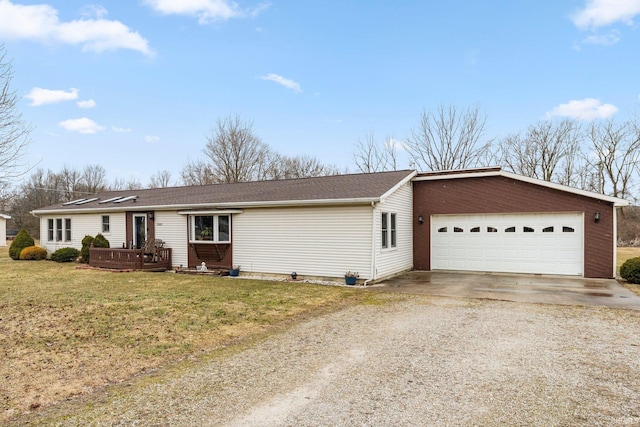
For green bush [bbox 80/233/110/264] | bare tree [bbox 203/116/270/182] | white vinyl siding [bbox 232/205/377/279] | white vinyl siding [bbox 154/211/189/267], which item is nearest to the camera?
white vinyl siding [bbox 232/205/377/279]

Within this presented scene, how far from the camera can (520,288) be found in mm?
10352

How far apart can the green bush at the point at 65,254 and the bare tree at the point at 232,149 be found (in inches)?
A: 623

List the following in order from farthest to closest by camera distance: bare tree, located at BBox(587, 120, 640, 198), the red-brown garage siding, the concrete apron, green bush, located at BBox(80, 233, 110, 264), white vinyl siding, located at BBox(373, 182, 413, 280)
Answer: bare tree, located at BBox(587, 120, 640, 198), green bush, located at BBox(80, 233, 110, 264), the red-brown garage siding, white vinyl siding, located at BBox(373, 182, 413, 280), the concrete apron

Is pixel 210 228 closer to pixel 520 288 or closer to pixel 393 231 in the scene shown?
pixel 393 231

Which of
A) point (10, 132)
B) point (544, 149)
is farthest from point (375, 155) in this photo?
point (10, 132)

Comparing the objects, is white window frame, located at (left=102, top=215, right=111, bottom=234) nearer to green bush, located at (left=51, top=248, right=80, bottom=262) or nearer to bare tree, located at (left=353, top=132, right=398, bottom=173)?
green bush, located at (left=51, top=248, right=80, bottom=262)

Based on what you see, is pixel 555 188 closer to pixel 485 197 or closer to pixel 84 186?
pixel 485 197

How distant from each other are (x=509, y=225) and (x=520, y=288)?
344 cm

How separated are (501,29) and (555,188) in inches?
348

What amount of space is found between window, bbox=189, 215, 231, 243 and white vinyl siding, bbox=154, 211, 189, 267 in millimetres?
503

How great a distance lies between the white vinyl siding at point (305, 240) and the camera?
452 inches

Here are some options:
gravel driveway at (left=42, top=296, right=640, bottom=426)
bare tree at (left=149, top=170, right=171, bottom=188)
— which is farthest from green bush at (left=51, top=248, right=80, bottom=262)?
bare tree at (left=149, top=170, right=171, bottom=188)

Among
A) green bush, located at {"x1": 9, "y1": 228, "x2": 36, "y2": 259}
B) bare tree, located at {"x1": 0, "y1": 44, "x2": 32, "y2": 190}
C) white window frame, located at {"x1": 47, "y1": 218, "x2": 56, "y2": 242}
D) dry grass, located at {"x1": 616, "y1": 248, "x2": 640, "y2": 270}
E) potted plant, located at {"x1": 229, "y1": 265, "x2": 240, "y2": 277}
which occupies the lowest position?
dry grass, located at {"x1": 616, "y1": 248, "x2": 640, "y2": 270}

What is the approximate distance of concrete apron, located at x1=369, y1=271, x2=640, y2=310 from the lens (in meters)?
8.85
